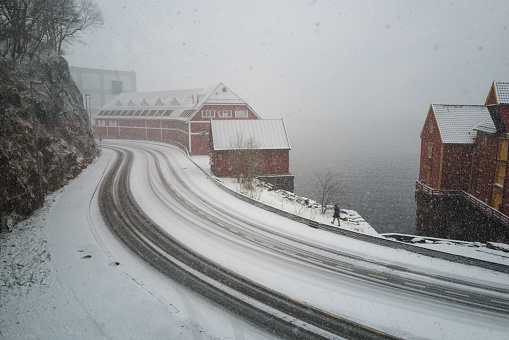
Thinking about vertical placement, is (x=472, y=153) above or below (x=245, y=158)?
above

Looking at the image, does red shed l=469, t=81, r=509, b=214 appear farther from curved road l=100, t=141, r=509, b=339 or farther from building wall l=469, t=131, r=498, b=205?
curved road l=100, t=141, r=509, b=339

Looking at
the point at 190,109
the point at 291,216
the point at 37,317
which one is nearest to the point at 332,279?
the point at 291,216

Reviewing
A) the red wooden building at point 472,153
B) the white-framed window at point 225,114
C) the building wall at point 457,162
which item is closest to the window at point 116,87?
the white-framed window at point 225,114

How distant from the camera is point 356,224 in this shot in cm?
2509

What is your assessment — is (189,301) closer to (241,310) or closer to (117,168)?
(241,310)

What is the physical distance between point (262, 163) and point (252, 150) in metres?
2.80

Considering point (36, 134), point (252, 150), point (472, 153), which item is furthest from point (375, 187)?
point (36, 134)

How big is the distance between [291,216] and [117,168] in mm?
23455

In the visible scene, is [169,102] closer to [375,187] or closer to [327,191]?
[375,187]

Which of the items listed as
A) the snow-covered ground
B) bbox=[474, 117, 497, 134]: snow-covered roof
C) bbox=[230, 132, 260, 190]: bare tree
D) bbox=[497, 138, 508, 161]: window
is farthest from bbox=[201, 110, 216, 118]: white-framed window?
bbox=[497, 138, 508, 161]: window

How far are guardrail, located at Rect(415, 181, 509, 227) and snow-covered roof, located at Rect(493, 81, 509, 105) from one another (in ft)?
28.0

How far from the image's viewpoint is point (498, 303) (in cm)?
1255

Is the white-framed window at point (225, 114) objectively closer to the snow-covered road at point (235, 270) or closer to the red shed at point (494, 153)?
the snow-covered road at point (235, 270)

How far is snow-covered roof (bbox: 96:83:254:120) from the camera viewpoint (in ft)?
166
